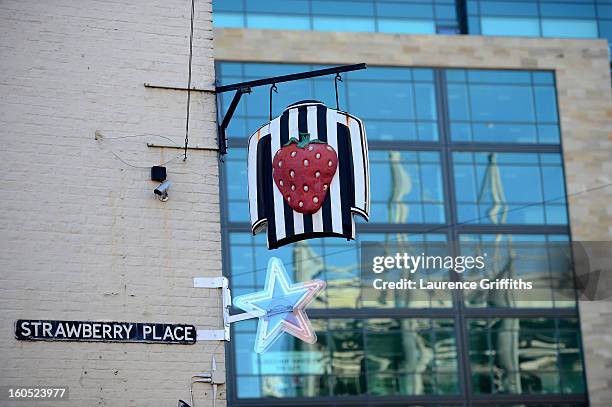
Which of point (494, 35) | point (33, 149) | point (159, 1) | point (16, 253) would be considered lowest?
point (16, 253)

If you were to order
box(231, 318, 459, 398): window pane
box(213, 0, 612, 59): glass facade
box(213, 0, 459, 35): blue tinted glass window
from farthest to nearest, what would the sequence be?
box(213, 0, 612, 59): glass facade, box(213, 0, 459, 35): blue tinted glass window, box(231, 318, 459, 398): window pane

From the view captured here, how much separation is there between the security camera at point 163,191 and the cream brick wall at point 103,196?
11cm

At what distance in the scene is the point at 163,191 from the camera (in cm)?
1916

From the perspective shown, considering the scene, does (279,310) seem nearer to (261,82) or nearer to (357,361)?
(261,82)

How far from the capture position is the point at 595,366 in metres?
47.8

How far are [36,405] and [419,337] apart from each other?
97.1ft

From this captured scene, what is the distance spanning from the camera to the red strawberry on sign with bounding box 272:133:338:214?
60.1ft

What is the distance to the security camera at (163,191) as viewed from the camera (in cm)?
1911

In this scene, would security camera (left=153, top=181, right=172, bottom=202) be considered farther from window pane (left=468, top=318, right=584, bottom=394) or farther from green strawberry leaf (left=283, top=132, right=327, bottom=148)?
window pane (left=468, top=318, right=584, bottom=394)

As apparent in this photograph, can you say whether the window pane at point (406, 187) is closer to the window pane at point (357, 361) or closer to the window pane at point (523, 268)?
the window pane at point (523, 268)

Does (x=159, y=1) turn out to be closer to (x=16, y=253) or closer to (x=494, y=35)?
(x=16, y=253)

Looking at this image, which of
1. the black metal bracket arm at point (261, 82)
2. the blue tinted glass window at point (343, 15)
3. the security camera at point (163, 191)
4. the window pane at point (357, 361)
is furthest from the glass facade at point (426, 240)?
the security camera at point (163, 191)

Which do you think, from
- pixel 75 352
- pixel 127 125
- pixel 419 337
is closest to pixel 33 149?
pixel 127 125

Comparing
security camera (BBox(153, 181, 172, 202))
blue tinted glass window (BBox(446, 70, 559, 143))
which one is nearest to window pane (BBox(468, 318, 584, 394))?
blue tinted glass window (BBox(446, 70, 559, 143))
